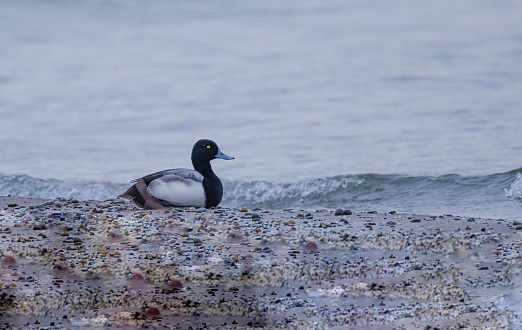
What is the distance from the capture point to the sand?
18.1 feet

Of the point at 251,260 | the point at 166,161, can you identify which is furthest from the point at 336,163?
the point at 251,260

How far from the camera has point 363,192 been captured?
1154 cm

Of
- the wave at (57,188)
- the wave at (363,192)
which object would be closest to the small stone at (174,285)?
the wave at (363,192)

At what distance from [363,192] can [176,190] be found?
162 inches

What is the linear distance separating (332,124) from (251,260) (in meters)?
10.1

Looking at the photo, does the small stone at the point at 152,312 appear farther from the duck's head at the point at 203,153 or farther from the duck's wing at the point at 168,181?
the duck's head at the point at 203,153

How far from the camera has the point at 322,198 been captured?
11.4 m

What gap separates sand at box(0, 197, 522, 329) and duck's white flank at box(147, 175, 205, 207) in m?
0.14

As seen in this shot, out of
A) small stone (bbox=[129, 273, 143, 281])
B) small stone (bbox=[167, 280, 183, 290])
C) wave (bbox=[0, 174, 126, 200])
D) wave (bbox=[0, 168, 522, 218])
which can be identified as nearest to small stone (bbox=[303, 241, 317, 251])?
small stone (bbox=[167, 280, 183, 290])

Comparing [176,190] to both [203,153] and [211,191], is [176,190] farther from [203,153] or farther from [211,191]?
[203,153]

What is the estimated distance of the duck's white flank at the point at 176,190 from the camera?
26.6 feet

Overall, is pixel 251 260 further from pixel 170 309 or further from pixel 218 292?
pixel 170 309

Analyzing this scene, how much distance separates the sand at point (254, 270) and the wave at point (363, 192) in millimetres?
2829

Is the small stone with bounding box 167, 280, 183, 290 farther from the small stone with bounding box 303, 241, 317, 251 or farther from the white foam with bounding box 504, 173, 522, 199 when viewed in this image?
the white foam with bounding box 504, 173, 522, 199
